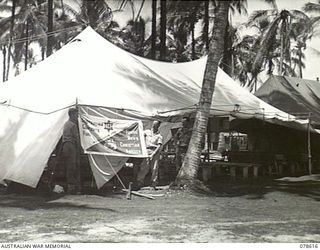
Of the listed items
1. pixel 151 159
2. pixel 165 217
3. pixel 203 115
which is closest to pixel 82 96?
pixel 151 159

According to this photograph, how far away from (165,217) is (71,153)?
2837 mm

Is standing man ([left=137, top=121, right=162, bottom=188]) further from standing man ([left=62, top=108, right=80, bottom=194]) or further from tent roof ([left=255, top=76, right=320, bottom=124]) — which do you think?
tent roof ([left=255, top=76, right=320, bottom=124])

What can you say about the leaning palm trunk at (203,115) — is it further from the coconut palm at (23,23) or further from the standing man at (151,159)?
the coconut palm at (23,23)

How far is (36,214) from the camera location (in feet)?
22.0

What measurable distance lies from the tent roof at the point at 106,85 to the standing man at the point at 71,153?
0.66 metres

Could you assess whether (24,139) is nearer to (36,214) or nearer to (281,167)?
(36,214)

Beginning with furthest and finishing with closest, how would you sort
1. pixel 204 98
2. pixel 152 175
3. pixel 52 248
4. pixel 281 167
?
pixel 281 167 → pixel 152 175 → pixel 204 98 → pixel 52 248

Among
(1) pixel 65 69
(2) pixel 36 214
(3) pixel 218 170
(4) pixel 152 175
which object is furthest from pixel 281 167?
(2) pixel 36 214


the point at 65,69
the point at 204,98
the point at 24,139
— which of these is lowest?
the point at 24,139

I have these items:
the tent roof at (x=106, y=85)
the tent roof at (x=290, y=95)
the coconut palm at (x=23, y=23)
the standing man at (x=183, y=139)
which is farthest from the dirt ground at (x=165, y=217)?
the coconut palm at (x=23, y=23)

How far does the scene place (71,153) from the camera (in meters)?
8.78

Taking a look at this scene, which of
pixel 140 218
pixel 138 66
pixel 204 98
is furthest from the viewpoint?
pixel 138 66

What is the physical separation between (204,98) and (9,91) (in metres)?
4.61

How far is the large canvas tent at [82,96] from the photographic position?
29.6 feet
